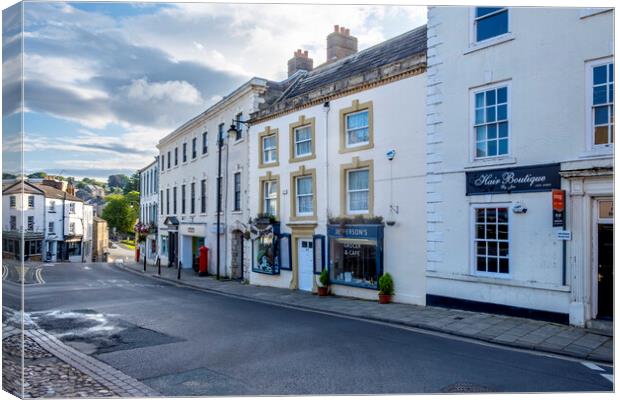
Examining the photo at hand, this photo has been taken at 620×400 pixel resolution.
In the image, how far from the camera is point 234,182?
2067 centimetres

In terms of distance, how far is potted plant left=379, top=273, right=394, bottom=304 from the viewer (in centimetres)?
1241

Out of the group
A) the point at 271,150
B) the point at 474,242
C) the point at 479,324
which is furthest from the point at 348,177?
the point at 479,324

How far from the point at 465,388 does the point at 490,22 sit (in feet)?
27.1

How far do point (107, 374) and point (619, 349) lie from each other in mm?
7889

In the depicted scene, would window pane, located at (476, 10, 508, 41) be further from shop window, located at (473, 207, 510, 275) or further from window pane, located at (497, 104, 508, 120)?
shop window, located at (473, 207, 510, 275)

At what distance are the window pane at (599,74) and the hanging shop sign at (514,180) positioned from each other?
5.82ft

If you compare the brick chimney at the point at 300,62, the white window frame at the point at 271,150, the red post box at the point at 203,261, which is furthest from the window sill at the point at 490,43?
the red post box at the point at 203,261

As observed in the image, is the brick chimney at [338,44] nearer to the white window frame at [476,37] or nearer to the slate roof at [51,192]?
the white window frame at [476,37]

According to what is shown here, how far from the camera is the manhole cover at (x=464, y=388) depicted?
592 centimetres

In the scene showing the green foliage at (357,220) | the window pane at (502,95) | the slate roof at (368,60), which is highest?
the slate roof at (368,60)

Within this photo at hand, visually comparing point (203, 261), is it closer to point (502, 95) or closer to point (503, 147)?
point (503, 147)

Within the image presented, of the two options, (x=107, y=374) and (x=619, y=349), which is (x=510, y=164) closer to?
(x=619, y=349)

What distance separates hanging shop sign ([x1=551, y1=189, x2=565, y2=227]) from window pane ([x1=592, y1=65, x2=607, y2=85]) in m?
2.25

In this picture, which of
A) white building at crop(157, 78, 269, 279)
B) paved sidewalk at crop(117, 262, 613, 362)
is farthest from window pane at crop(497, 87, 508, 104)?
white building at crop(157, 78, 269, 279)
